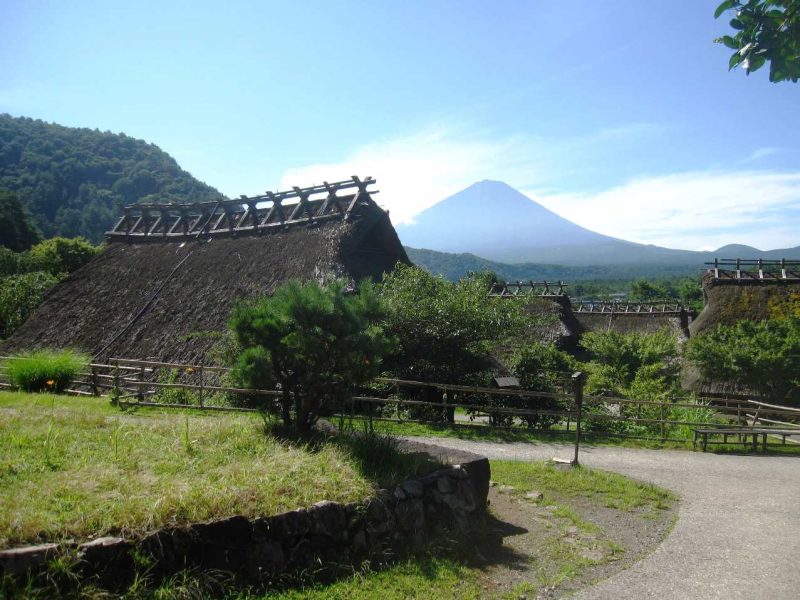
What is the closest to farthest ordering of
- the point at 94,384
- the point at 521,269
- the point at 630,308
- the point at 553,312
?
the point at 94,384
the point at 553,312
the point at 630,308
the point at 521,269

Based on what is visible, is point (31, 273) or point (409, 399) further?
point (31, 273)

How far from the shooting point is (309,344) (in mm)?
6164

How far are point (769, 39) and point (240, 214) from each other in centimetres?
1745

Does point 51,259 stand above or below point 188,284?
above

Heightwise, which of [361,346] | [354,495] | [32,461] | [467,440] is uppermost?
[361,346]

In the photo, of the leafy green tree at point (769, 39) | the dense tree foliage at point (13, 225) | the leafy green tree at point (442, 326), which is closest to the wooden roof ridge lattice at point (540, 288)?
the leafy green tree at point (442, 326)

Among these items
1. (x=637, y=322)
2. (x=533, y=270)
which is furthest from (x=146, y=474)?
(x=533, y=270)

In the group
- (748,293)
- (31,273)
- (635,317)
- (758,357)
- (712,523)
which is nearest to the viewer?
(712,523)

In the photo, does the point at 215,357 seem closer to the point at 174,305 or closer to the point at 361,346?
the point at 174,305

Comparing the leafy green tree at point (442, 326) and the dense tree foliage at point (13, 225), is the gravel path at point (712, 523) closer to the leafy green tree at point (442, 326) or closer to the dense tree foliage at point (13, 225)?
the leafy green tree at point (442, 326)

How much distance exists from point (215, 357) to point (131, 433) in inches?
257

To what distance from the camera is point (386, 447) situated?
6.20m

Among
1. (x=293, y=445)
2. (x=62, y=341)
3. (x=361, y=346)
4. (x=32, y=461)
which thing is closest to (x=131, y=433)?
(x=32, y=461)

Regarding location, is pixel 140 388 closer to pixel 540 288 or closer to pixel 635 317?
pixel 540 288
